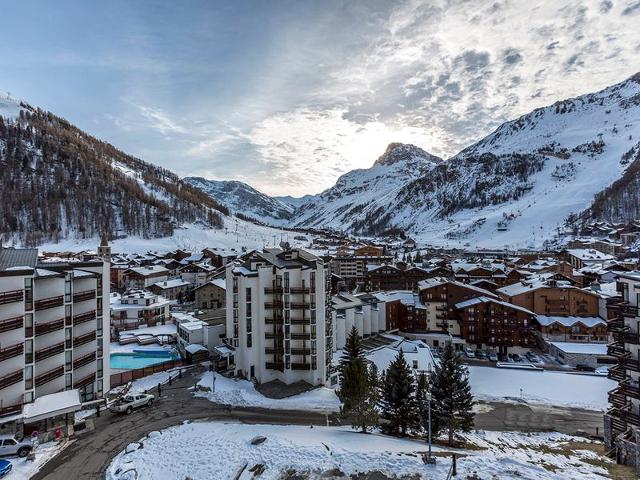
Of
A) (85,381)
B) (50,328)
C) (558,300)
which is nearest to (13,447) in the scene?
(50,328)

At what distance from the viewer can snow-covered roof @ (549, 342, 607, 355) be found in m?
54.6

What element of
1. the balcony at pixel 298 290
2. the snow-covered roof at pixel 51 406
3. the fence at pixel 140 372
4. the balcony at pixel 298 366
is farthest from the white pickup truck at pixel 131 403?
the balcony at pixel 298 290

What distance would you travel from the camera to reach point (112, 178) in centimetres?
18812

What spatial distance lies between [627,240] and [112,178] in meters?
246

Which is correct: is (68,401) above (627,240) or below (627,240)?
below

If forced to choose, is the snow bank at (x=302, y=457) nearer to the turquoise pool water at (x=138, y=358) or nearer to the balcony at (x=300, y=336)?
the balcony at (x=300, y=336)

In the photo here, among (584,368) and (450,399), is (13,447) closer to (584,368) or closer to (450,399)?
(450,399)

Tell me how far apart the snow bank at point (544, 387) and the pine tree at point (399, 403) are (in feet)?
70.3

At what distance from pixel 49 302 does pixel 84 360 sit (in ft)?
21.1

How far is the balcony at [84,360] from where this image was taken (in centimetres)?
2955

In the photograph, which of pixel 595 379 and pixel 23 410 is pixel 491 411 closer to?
pixel 595 379

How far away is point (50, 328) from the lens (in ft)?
89.2

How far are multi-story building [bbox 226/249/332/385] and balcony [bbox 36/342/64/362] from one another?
49.5 feet

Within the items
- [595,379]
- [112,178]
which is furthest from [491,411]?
[112,178]
